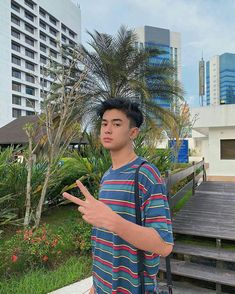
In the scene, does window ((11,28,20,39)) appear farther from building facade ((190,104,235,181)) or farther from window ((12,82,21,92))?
building facade ((190,104,235,181))

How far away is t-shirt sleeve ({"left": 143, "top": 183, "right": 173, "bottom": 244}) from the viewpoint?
1.21 m

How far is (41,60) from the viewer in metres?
58.9

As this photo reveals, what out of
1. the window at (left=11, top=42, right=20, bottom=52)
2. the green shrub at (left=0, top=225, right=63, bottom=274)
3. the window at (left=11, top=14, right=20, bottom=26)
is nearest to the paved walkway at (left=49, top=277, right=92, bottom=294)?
the green shrub at (left=0, top=225, right=63, bottom=274)

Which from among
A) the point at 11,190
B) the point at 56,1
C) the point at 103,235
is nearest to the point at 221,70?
the point at 11,190

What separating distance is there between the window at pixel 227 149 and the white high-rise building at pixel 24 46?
103 ft

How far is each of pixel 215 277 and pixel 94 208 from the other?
297cm

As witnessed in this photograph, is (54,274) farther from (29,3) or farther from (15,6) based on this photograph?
(29,3)

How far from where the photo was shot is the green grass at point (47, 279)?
128 inches

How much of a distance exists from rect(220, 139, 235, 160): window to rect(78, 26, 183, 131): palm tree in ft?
20.2

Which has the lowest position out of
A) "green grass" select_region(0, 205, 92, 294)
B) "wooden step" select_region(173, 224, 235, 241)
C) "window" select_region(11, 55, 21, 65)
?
"green grass" select_region(0, 205, 92, 294)

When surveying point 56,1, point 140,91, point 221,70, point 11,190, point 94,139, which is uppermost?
point 56,1

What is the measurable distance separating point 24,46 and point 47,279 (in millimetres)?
56432

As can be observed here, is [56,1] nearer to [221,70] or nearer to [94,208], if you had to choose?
[221,70]

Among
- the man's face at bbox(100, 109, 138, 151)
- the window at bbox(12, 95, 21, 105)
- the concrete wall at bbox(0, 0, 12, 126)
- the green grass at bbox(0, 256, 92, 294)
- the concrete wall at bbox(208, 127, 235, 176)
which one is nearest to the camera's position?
the man's face at bbox(100, 109, 138, 151)
